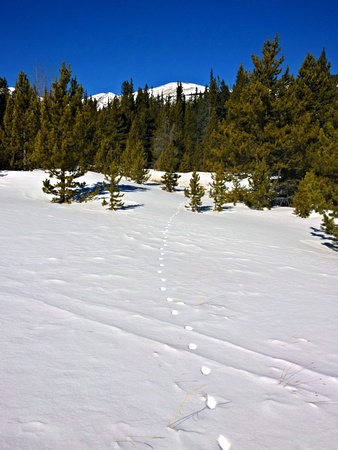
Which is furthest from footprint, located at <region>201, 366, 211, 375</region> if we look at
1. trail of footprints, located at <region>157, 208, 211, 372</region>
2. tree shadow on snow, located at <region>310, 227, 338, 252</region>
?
tree shadow on snow, located at <region>310, 227, 338, 252</region>

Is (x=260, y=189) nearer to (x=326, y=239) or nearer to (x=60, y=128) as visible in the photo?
(x=326, y=239)

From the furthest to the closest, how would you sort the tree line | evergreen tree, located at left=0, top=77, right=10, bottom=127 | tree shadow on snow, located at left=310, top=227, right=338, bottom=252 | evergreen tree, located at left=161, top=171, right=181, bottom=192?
1. evergreen tree, located at left=0, top=77, right=10, bottom=127
2. evergreen tree, located at left=161, top=171, right=181, bottom=192
3. the tree line
4. tree shadow on snow, located at left=310, top=227, right=338, bottom=252

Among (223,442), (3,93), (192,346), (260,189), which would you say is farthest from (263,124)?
(3,93)

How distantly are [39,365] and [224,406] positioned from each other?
55.6 inches

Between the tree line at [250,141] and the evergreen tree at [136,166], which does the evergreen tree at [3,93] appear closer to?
the tree line at [250,141]

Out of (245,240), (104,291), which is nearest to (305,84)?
(245,240)

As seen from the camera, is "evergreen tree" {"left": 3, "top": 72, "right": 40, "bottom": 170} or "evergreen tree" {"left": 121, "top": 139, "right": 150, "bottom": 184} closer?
"evergreen tree" {"left": 3, "top": 72, "right": 40, "bottom": 170}

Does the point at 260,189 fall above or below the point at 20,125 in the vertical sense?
below

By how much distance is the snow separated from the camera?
181 centimetres

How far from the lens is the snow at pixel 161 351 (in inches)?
71.4

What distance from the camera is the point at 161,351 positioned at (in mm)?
2646

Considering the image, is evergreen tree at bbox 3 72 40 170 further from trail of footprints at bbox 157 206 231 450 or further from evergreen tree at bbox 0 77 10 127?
trail of footprints at bbox 157 206 231 450

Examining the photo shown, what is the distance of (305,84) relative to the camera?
21406 millimetres

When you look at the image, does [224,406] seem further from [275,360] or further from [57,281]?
[57,281]
